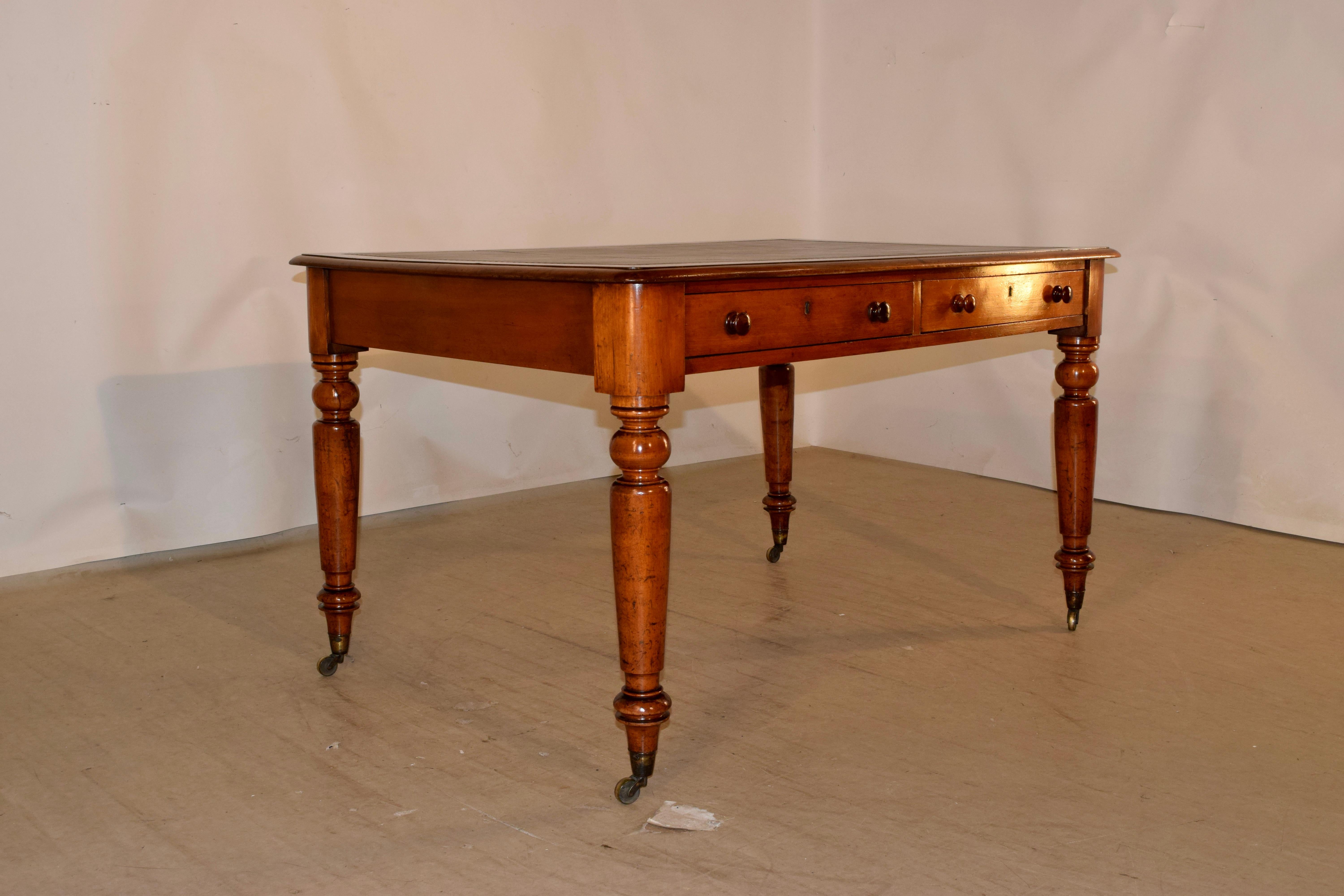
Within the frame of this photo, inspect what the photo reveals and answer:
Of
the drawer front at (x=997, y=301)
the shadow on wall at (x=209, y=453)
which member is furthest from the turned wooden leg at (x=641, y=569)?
the shadow on wall at (x=209, y=453)

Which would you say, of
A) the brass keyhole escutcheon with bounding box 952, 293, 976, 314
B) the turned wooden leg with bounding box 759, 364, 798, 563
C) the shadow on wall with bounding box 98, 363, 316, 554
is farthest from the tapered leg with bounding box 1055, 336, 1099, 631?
the shadow on wall with bounding box 98, 363, 316, 554

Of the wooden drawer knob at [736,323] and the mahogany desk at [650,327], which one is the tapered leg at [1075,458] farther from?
the wooden drawer knob at [736,323]

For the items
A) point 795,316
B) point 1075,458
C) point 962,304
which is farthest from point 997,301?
point 795,316

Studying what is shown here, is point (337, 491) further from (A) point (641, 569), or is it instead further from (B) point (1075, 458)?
(B) point (1075, 458)

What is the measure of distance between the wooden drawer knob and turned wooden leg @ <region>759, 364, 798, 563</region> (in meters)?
1.15

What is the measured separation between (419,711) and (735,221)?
2.80 metres

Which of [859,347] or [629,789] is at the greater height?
[859,347]

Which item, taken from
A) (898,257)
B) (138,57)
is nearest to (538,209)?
(138,57)

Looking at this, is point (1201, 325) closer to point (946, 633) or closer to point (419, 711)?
point (946, 633)

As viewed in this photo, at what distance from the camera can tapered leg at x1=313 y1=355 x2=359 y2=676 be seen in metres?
2.20

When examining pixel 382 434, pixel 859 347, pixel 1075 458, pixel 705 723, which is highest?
pixel 859 347

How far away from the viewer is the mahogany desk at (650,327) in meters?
1.66

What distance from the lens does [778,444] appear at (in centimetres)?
302

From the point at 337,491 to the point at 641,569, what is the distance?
0.81 m
